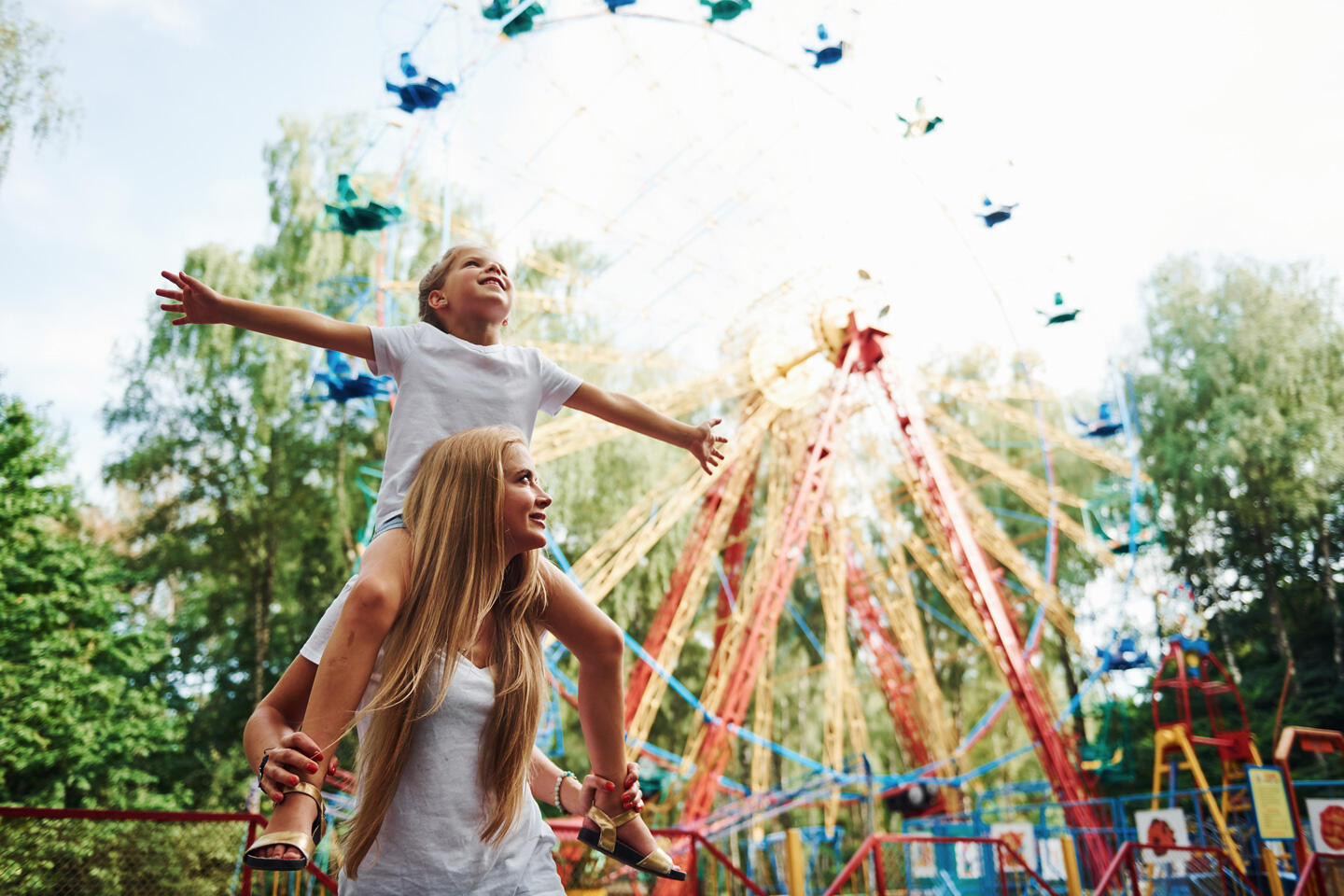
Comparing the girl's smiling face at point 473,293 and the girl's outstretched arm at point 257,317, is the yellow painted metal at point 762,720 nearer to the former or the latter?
the girl's smiling face at point 473,293

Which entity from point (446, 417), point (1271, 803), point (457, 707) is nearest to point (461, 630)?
point (457, 707)

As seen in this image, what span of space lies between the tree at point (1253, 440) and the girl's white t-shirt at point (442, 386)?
62.8 feet

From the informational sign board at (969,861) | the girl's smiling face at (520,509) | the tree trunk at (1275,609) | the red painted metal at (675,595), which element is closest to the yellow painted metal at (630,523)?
the red painted metal at (675,595)

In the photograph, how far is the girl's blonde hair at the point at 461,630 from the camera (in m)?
1.50

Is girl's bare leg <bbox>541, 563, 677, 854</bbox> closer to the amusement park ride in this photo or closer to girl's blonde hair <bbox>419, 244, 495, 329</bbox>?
girl's blonde hair <bbox>419, 244, 495, 329</bbox>

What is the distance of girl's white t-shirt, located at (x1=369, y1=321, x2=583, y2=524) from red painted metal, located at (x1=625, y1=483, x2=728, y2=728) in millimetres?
8036

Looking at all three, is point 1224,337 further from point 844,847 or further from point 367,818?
point 367,818

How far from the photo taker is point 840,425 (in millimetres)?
10156

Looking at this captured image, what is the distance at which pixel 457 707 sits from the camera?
157cm

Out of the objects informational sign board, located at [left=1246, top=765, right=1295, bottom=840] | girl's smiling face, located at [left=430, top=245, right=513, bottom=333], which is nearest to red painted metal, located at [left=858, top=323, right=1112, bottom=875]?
informational sign board, located at [left=1246, top=765, right=1295, bottom=840]

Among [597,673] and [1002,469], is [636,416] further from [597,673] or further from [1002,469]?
[1002,469]

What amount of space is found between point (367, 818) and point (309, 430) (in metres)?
16.7

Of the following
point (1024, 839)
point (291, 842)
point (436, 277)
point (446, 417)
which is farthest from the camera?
point (1024, 839)

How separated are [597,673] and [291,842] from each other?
645mm
